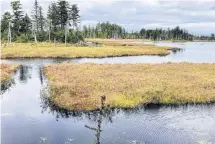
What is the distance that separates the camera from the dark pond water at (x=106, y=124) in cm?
2047

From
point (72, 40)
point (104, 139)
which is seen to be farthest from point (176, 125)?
point (72, 40)

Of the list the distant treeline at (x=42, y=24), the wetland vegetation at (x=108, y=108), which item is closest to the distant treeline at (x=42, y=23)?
the distant treeline at (x=42, y=24)

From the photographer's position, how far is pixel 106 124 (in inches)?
914

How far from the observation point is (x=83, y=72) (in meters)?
43.3

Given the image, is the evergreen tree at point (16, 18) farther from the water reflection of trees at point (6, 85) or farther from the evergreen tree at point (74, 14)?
the water reflection of trees at point (6, 85)

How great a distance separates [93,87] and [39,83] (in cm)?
899

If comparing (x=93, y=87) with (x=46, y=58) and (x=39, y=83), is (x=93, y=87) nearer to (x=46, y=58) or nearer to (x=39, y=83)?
(x=39, y=83)

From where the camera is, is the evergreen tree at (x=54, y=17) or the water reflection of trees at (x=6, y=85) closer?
the water reflection of trees at (x=6, y=85)

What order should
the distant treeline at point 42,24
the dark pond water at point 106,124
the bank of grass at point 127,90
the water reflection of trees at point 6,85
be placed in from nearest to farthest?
the dark pond water at point 106,124
the bank of grass at point 127,90
the water reflection of trees at point 6,85
the distant treeline at point 42,24

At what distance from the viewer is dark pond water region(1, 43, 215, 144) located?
806 inches

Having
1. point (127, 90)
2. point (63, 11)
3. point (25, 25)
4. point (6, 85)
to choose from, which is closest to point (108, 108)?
point (127, 90)

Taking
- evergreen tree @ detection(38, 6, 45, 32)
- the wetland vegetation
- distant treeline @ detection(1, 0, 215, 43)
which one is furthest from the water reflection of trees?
evergreen tree @ detection(38, 6, 45, 32)

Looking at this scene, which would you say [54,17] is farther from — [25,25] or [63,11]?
[25,25]

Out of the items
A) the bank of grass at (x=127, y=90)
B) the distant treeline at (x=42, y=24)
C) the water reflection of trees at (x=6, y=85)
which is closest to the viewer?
the bank of grass at (x=127, y=90)
